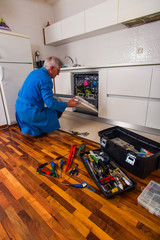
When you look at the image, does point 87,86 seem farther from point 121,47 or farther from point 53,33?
point 53,33

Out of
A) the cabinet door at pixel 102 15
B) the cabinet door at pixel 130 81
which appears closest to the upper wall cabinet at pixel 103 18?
the cabinet door at pixel 102 15

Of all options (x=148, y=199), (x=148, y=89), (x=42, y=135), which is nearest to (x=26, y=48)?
(x=42, y=135)

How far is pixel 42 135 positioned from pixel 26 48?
1.49 metres

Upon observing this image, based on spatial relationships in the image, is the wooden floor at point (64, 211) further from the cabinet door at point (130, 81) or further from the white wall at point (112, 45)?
the white wall at point (112, 45)

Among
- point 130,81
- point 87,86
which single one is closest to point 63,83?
point 87,86

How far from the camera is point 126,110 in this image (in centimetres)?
179

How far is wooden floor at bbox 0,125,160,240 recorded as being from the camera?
654 millimetres

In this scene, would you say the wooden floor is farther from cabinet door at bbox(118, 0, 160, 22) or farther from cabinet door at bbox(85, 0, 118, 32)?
cabinet door at bbox(85, 0, 118, 32)

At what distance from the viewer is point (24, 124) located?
1.70 m

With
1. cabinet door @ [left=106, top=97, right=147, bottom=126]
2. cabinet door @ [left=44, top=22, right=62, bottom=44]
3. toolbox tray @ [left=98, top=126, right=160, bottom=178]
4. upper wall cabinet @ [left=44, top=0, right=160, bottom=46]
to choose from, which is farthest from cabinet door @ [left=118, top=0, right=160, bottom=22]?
toolbox tray @ [left=98, top=126, right=160, bottom=178]

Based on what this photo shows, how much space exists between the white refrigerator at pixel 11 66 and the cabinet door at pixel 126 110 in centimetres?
149

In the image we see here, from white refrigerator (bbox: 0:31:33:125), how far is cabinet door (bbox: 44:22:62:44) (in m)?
0.81

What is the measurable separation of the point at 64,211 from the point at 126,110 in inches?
56.1

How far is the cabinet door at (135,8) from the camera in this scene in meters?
1.56
